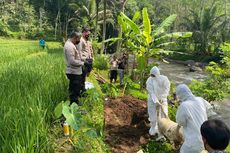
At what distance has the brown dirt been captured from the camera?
19.1 feet

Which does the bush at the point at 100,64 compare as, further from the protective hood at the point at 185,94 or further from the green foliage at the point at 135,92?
the protective hood at the point at 185,94

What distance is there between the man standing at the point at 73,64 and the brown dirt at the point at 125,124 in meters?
1.02

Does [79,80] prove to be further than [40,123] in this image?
Yes

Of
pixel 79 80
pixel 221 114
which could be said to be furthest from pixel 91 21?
pixel 79 80

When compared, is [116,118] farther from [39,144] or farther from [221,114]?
[221,114]

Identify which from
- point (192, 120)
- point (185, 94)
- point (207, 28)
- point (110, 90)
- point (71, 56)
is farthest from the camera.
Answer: point (207, 28)

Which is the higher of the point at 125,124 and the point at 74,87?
the point at 74,87

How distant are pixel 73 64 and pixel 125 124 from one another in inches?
86.6

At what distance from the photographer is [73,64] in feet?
18.8

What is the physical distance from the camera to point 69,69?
5.89 m

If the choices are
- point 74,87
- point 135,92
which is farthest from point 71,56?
point 135,92

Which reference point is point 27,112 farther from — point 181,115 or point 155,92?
point 155,92

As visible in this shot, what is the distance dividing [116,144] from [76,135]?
1333 mm

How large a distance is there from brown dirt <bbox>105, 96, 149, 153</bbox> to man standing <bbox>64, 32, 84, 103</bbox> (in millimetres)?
1019
